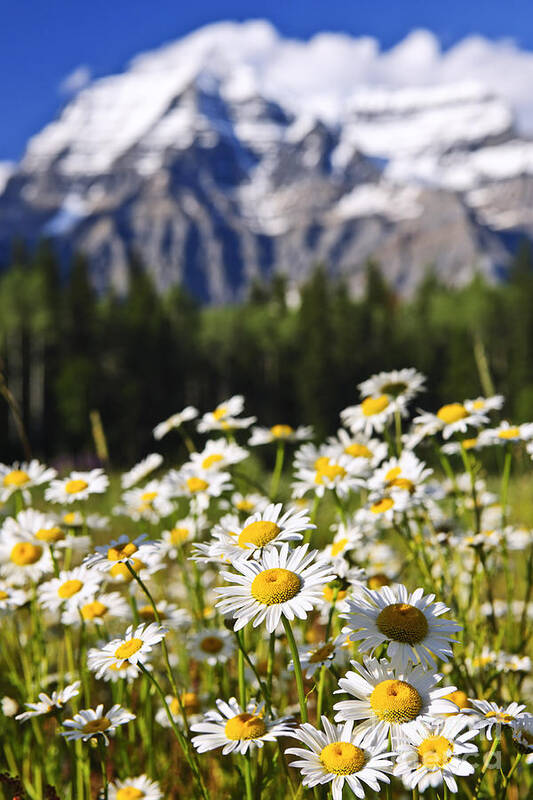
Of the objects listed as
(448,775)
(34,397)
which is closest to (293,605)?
(448,775)

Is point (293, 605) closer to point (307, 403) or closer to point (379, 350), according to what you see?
point (307, 403)

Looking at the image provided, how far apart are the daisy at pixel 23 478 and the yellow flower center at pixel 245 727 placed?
4.11 feet

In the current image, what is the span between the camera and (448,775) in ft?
3.64

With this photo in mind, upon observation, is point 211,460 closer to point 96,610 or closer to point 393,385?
point 96,610

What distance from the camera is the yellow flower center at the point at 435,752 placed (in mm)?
1141

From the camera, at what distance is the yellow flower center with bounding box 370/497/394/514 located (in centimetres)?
193

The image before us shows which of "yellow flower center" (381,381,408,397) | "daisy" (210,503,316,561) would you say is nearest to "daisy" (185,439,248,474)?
"yellow flower center" (381,381,408,397)

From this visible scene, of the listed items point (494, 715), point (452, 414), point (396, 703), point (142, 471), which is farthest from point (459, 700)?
point (142, 471)

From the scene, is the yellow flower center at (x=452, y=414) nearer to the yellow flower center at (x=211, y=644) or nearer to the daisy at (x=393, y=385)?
the daisy at (x=393, y=385)

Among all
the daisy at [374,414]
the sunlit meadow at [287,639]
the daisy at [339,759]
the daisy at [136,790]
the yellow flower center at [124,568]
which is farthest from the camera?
the daisy at [374,414]

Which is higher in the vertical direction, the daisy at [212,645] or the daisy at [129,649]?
the daisy at [129,649]

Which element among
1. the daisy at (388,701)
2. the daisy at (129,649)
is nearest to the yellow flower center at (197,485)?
the daisy at (129,649)

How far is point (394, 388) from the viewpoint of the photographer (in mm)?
2711

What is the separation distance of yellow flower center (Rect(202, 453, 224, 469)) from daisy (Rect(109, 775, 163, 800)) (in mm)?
959
